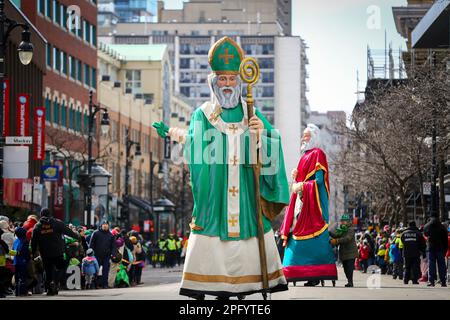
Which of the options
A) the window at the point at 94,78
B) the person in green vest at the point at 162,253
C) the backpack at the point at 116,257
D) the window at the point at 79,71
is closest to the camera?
the backpack at the point at 116,257

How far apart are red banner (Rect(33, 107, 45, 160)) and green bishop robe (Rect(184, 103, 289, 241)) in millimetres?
36787

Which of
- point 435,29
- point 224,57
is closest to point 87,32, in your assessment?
point 435,29

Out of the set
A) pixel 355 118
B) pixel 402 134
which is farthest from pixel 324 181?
pixel 355 118

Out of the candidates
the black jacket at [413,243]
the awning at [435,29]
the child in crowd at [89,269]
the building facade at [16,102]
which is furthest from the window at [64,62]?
the black jacket at [413,243]

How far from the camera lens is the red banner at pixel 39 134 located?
53.8 m

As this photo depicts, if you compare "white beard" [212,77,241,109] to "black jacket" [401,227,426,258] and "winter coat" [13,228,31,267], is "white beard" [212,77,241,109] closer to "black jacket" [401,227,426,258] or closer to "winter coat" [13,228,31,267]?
"winter coat" [13,228,31,267]

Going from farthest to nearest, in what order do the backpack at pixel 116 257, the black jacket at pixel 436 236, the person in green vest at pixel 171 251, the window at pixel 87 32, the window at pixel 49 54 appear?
1. the window at pixel 87 32
2. the window at pixel 49 54
3. the person in green vest at pixel 171 251
4. the backpack at pixel 116 257
5. the black jacket at pixel 436 236

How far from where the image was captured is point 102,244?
3016cm

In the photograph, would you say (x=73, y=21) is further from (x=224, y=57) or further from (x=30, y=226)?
(x=224, y=57)

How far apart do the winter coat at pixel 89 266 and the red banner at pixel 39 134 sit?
2416 cm

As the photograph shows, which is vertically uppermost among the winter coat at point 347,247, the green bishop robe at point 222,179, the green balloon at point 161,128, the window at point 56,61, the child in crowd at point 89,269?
the window at point 56,61

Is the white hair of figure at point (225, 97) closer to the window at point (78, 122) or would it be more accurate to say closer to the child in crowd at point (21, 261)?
the child in crowd at point (21, 261)

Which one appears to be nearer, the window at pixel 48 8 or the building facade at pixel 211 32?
the window at pixel 48 8

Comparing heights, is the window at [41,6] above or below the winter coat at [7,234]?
above
